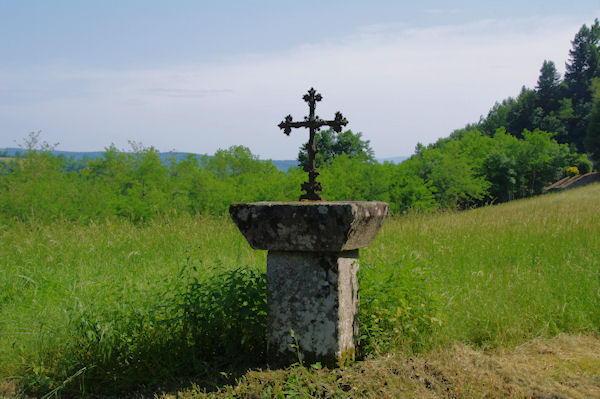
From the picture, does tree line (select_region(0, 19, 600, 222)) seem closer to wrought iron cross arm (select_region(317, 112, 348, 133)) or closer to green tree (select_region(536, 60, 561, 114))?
wrought iron cross arm (select_region(317, 112, 348, 133))

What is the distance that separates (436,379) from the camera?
10.6 feet

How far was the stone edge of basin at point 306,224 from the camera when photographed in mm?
3168

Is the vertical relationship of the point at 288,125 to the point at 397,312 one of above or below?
above

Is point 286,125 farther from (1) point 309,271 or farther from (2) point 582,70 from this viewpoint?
(2) point 582,70

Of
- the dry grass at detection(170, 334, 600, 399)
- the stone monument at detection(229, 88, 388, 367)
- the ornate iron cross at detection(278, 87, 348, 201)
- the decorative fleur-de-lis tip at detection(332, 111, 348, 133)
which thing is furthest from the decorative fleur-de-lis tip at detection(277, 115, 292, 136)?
the dry grass at detection(170, 334, 600, 399)

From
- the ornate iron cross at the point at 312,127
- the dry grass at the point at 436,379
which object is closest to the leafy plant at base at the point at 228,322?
the dry grass at the point at 436,379

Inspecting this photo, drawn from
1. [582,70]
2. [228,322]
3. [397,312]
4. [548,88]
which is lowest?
[228,322]

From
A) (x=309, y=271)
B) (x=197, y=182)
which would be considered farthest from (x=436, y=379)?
(x=197, y=182)

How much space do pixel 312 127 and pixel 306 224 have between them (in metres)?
1.05

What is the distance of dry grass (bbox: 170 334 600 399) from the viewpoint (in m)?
3.07

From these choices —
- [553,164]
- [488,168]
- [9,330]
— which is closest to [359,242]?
[9,330]

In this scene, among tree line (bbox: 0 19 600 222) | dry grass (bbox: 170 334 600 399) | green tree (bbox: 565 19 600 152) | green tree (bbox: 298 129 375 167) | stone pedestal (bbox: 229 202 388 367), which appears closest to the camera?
dry grass (bbox: 170 334 600 399)

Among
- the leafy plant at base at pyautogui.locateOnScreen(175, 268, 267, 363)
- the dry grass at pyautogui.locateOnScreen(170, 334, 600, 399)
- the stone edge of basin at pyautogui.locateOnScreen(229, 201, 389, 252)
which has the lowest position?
the dry grass at pyautogui.locateOnScreen(170, 334, 600, 399)

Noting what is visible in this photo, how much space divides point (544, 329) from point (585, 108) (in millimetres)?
64390
